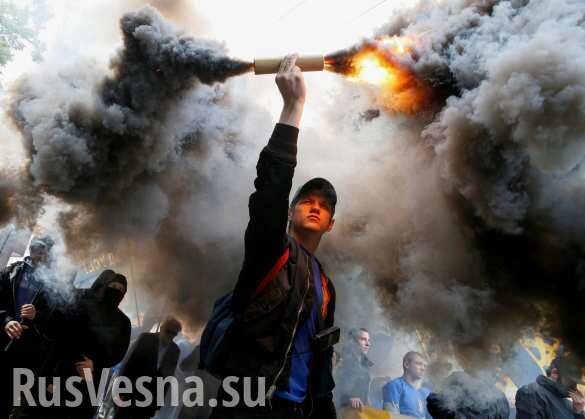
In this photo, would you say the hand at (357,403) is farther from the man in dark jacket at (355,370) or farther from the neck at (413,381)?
the neck at (413,381)

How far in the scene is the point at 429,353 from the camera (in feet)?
15.4

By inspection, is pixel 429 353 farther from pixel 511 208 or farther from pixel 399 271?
pixel 511 208

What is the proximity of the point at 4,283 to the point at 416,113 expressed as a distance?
19.1 ft

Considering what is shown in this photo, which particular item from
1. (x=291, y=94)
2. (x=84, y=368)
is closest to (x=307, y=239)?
(x=291, y=94)

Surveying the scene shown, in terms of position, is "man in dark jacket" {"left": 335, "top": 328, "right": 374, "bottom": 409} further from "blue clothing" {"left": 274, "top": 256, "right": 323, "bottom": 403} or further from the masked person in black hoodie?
"blue clothing" {"left": 274, "top": 256, "right": 323, "bottom": 403}

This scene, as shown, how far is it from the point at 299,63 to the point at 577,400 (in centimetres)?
512

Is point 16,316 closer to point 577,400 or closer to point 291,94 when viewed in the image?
point 291,94

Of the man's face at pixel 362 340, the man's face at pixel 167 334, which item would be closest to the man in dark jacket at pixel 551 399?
the man's face at pixel 362 340

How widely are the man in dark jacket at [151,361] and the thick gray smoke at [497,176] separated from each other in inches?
182

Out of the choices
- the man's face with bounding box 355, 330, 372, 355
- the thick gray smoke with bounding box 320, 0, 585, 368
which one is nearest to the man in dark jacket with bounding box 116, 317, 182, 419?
the man's face with bounding box 355, 330, 372, 355

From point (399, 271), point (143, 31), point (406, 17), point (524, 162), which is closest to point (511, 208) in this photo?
point (524, 162)

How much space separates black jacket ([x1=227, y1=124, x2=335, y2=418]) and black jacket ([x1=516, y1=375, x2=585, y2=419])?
415 cm

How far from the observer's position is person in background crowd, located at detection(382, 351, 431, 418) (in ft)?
20.5

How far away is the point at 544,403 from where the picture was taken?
14.3 ft
